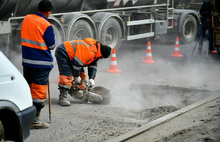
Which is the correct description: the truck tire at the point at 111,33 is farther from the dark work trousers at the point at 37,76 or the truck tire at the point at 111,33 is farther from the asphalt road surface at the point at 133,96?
the dark work trousers at the point at 37,76

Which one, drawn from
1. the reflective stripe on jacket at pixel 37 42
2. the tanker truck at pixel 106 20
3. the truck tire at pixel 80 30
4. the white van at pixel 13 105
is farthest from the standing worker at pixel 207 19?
the white van at pixel 13 105

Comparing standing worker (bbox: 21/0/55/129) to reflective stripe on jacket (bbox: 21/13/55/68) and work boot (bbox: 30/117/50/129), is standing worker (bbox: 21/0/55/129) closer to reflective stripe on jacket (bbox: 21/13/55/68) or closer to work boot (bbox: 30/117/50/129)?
reflective stripe on jacket (bbox: 21/13/55/68)

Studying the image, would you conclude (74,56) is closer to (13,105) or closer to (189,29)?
(13,105)

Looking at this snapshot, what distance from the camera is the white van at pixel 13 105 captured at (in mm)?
3789

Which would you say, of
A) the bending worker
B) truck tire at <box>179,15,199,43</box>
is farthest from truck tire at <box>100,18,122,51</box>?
the bending worker

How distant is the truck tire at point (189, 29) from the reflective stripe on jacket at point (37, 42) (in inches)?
438

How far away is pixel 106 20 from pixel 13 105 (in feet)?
28.2

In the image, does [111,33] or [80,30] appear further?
[111,33]

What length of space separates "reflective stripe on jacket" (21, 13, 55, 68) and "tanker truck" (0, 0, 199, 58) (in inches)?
154

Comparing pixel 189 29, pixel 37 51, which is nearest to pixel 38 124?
pixel 37 51

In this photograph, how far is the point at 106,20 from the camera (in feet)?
40.1

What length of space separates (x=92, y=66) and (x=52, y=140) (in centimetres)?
216

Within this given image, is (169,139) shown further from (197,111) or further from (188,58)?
(188,58)

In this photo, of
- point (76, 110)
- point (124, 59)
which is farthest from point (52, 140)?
point (124, 59)
